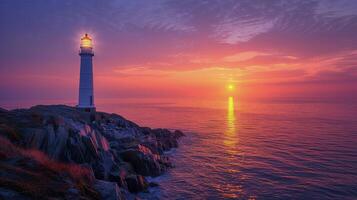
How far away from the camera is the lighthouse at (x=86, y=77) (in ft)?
127

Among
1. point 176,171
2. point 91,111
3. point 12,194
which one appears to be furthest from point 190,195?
point 91,111

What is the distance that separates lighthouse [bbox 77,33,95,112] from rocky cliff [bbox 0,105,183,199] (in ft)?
24.8

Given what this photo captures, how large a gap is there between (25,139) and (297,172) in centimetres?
2309

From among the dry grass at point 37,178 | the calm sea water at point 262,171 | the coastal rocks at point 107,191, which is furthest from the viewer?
the calm sea water at point 262,171

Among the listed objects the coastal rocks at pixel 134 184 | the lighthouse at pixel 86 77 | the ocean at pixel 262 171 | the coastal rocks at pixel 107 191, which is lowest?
the ocean at pixel 262 171

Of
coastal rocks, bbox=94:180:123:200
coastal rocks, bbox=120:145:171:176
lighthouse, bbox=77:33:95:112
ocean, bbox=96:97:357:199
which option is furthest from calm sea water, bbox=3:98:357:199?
lighthouse, bbox=77:33:95:112

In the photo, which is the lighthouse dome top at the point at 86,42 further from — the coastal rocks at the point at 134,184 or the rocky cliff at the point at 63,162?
the coastal rocks at the point at 134,184

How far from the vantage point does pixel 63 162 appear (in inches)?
649

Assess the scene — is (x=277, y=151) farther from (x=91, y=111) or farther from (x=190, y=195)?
(x=91, y=111)

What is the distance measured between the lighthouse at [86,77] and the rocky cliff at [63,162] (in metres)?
7.57

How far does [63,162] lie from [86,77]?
24.2 meters

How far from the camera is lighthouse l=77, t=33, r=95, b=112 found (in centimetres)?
3866

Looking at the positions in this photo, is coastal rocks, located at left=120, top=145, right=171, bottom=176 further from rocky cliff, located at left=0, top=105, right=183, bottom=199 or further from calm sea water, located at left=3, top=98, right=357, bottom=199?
calm sea water, located at left=3, top=98, right=357, bottom=199

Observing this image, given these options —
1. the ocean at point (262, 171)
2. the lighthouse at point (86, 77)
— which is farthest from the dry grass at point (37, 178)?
the lighthouse at point (86, 77)
